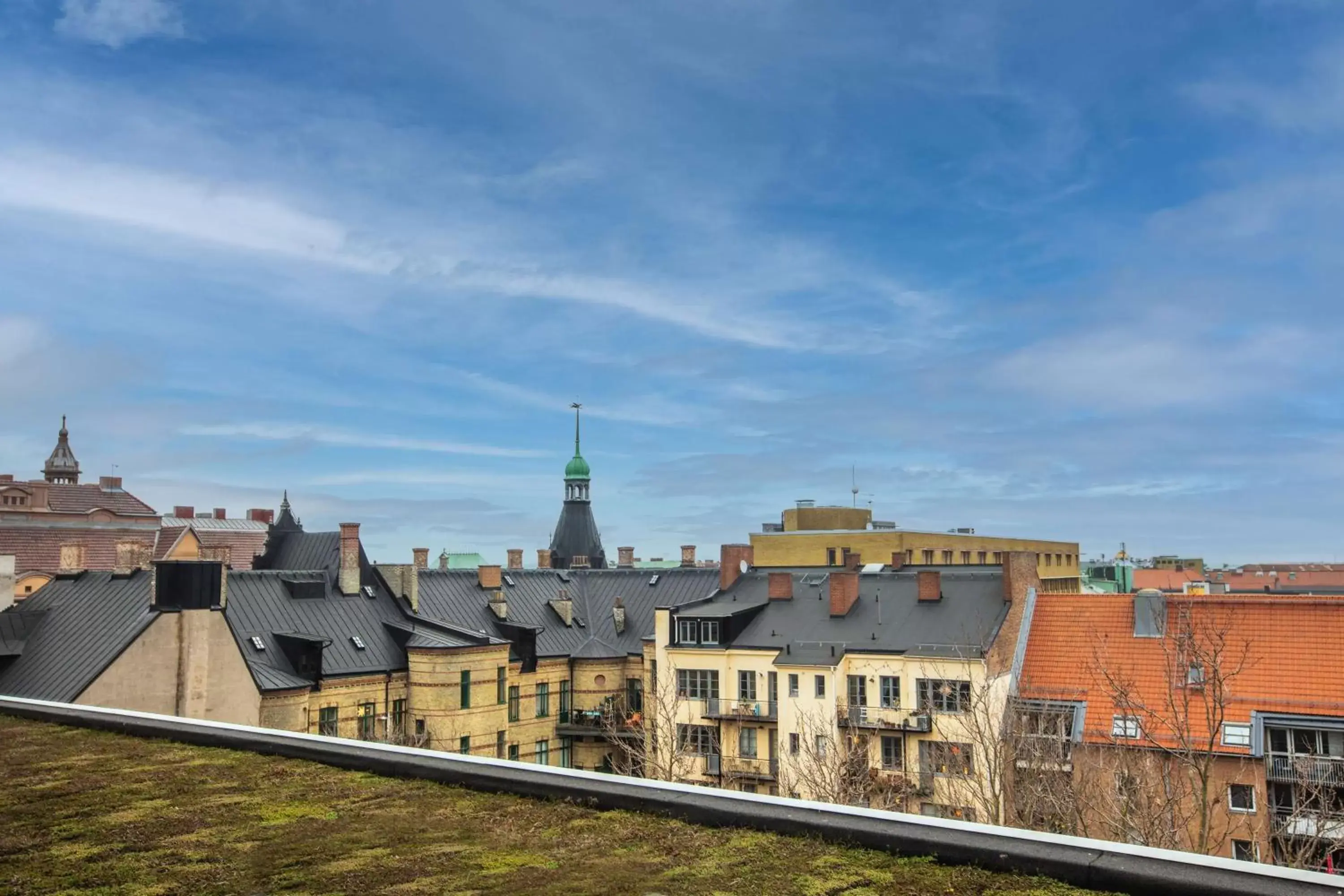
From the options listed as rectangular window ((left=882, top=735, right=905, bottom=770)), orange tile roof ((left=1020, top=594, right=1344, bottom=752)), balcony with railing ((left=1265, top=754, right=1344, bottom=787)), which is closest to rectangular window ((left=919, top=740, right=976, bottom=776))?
rectangular window ((left=882, top=735, right=905, bottom=770))

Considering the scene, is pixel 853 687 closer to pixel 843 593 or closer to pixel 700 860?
pixel 843 593

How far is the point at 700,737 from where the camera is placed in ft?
150

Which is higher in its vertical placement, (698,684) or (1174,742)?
(698,684)

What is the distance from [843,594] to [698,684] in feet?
25.3

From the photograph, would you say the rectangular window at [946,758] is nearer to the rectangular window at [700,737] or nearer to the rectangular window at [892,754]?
the rectangular window at [892,754]

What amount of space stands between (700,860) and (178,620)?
34.5 metres

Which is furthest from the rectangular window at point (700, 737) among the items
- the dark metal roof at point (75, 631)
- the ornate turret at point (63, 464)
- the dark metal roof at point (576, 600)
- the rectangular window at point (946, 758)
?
the ornate turret at point (63, 464)

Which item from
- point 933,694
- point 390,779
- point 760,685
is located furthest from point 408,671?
point 390,779

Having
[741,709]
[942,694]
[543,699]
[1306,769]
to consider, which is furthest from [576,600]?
[1306,769]

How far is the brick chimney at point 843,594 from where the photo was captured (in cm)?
4584

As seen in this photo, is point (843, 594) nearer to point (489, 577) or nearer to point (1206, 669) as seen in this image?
point (1206, 669)

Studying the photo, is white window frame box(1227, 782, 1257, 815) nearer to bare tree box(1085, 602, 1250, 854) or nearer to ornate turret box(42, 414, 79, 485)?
bare tree box(1085, 602, 1250, 854)

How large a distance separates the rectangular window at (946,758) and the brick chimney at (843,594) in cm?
764

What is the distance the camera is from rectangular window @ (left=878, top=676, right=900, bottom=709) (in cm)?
4138
